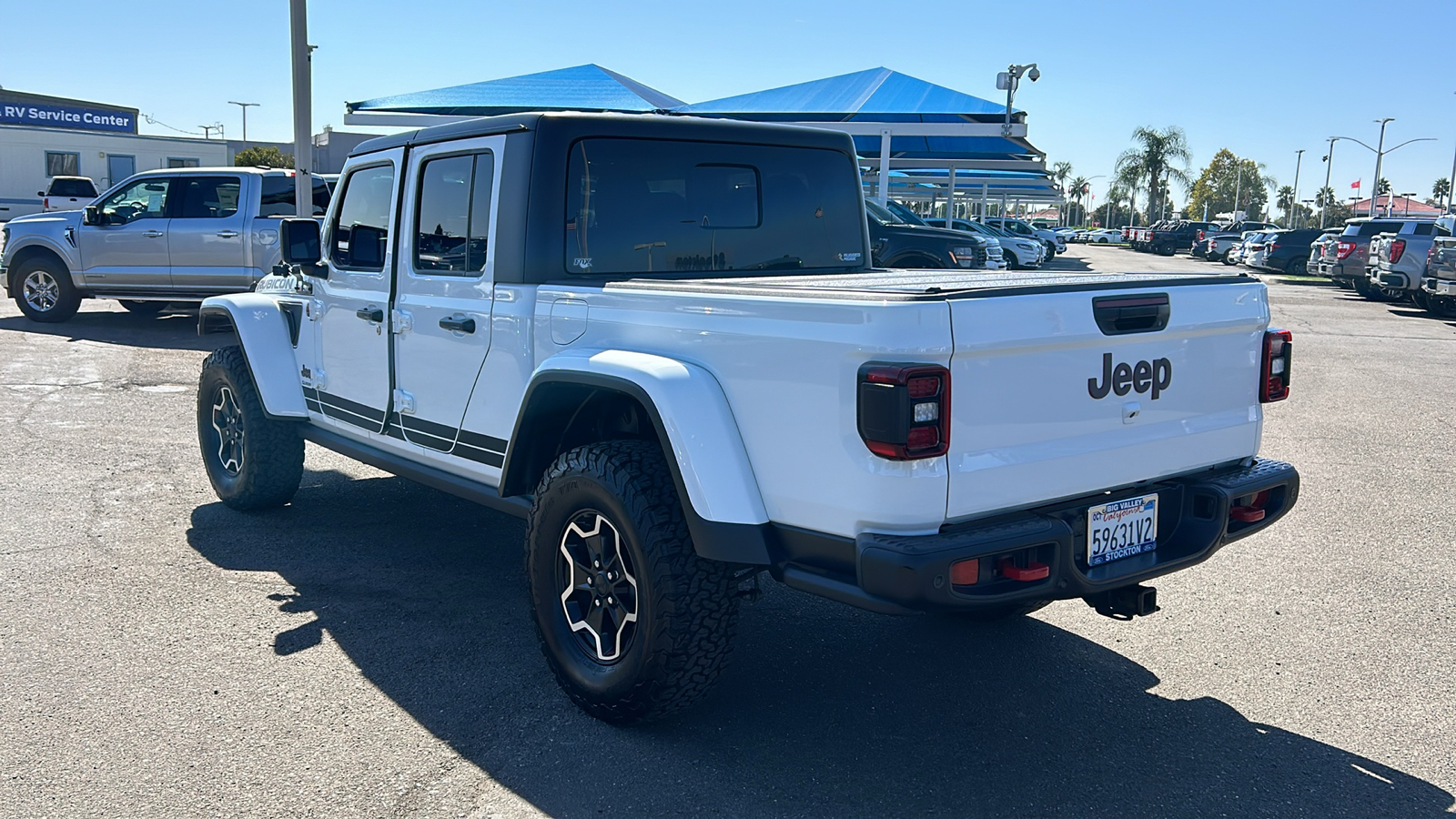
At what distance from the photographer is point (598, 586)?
379cm

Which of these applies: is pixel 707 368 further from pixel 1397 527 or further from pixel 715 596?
pixel 1397 527

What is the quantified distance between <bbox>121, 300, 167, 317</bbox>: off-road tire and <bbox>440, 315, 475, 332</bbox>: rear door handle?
13438mm

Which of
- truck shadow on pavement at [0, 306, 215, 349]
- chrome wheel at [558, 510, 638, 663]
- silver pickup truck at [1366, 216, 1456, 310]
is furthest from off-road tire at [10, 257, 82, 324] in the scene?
silver pickup truck at [1366, 216, 1456, 310]

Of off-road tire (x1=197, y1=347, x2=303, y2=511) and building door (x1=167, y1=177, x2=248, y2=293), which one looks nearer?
off-road tire (x1=197, y1=347, x2=303, y2=511)

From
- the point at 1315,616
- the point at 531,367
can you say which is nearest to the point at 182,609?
the point at 531,367

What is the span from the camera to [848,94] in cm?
2105

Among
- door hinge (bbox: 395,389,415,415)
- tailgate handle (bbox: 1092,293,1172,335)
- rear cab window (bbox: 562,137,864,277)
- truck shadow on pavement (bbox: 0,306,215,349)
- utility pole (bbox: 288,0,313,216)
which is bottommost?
truck shadow on pavement (bbox: 0,306,215,349)

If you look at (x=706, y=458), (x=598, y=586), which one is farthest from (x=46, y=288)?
(x=706, y=458)

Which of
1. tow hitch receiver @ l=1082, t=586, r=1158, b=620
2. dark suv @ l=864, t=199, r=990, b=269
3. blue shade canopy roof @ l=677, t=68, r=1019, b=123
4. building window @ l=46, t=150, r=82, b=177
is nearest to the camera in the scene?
tow hitch receiver @ l=1082, t=586, r=1158, b=620

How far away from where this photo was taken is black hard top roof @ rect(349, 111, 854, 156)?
4309 mm

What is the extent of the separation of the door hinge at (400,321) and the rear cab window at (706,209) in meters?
0.88

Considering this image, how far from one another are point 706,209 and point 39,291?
13.3 meters

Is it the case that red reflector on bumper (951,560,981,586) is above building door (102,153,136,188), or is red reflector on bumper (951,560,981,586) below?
below

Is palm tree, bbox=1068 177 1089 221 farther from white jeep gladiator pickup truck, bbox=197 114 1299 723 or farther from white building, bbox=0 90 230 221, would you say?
white jeep gladiator pickup truck, bbox=197 114 1299 723
